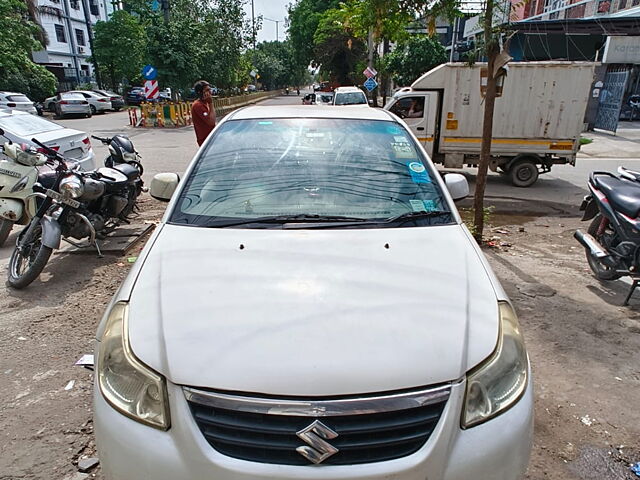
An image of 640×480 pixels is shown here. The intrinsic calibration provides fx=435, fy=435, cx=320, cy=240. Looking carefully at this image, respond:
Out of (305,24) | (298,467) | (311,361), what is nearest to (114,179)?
(311,361)

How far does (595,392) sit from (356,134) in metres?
2.36

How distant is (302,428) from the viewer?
141 centimetres

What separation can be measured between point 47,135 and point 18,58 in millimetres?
23115

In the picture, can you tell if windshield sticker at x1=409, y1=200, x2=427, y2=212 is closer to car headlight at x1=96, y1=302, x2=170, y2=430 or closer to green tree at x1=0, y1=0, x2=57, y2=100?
car headlight at x1=96, y1=302, x2=170, y2=430

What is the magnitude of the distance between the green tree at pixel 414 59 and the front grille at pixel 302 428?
23995mm

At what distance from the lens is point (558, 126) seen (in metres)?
→ 9.66

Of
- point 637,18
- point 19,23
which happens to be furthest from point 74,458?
point 19,23

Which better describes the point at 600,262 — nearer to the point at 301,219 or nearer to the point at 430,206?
the point at 430,206

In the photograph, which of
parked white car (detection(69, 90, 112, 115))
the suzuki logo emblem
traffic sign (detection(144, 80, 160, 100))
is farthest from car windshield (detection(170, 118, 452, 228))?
parked white car (detection(69, 90, 112, 115))

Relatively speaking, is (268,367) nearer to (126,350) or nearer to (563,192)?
(126,350)

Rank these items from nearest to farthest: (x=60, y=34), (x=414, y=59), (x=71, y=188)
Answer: (x=71, y=188) < (x=414, y=59) < (x=60, y=34)

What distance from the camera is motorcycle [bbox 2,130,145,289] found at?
429cm

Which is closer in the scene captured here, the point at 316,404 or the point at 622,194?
the point at 316,404

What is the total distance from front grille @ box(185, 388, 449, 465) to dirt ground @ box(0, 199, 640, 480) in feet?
4.19
